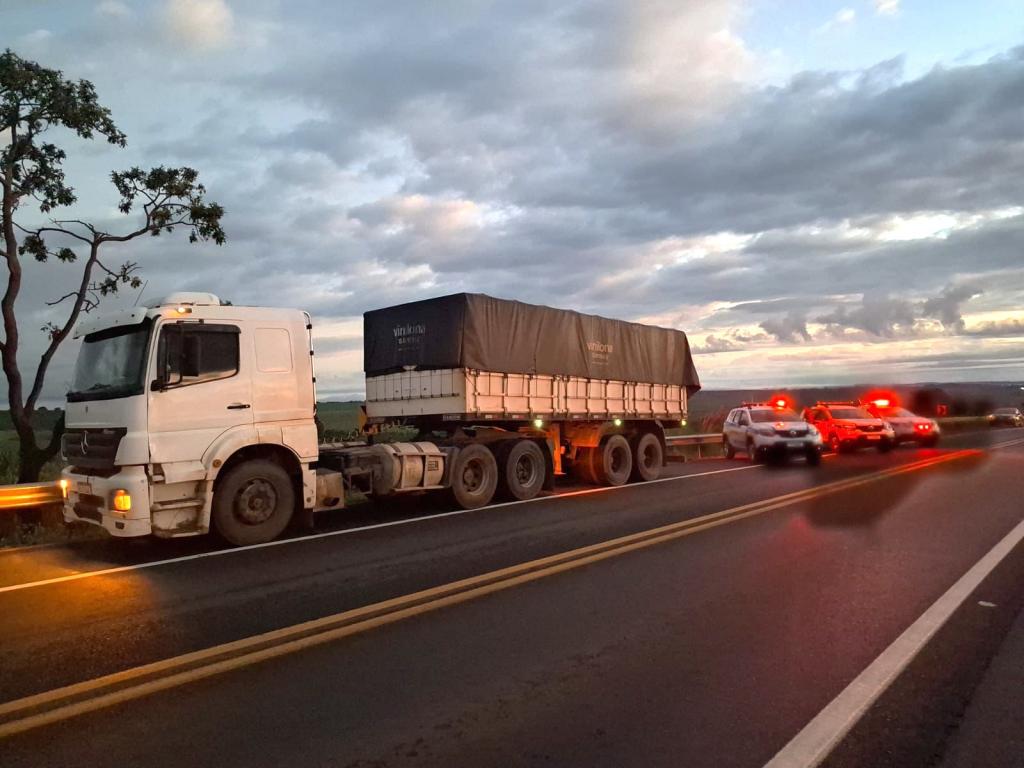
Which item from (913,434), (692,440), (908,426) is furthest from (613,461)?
(908,426)

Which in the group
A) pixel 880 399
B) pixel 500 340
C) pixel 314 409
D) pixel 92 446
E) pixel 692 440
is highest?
pixel 500 340

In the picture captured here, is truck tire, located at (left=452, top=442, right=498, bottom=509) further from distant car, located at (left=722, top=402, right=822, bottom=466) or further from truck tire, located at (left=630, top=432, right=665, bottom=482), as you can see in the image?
distant car, located at (left=722, top=402, right=822, bottom=466)

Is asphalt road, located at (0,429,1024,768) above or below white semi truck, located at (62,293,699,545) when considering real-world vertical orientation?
below

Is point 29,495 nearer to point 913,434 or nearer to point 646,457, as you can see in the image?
point 646,457

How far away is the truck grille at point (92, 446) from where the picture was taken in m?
8.45

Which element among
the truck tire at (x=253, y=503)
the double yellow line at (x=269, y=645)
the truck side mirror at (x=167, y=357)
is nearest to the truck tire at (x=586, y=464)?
the double yellow line at (x=269, y=645)

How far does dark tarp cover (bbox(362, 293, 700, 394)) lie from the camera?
42.2ft

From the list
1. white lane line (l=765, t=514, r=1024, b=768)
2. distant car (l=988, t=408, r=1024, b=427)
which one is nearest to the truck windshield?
white lane line (l=765, t=514, r=1024, b=768)

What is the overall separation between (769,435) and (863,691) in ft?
58.9

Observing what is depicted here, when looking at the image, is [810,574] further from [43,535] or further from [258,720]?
[43,535]

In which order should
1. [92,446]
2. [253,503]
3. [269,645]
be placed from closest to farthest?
[269,645], [92,446], [253,503]

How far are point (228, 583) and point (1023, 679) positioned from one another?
20.5 ft

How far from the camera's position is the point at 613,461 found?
15.9 metres

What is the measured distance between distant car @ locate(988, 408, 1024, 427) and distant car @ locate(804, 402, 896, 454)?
122 ft
